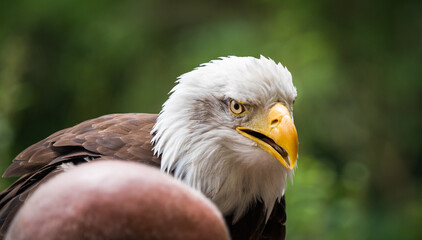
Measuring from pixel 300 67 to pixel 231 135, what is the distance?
2.10 metres

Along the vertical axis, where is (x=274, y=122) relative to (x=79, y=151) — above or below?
above

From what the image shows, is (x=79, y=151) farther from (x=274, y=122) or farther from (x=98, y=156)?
(x=274, y=122)

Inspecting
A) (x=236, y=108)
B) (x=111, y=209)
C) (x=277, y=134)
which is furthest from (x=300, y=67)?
(x=111, y=209)

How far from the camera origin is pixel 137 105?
3932mm

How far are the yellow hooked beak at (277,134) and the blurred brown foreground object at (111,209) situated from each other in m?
0.98

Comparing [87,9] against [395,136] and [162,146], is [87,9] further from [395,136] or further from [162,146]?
[162,146]

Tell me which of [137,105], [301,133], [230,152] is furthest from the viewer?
[137,105]

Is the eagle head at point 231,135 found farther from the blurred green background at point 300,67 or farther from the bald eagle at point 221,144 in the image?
the blurred green background at point 300,67

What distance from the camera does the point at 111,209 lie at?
0.35 metres

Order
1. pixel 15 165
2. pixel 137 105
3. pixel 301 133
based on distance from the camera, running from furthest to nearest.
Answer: pixel 137 105, pixel 301 133, pixel 15 165

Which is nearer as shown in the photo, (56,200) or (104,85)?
(56,200)

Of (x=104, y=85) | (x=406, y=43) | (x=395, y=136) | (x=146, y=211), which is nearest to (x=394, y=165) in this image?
(x=395, y=136)

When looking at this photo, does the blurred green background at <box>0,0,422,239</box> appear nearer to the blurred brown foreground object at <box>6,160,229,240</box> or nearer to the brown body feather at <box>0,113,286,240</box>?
the brown body feather at <box>0,113,286,240</box>

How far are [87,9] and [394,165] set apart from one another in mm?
2586
